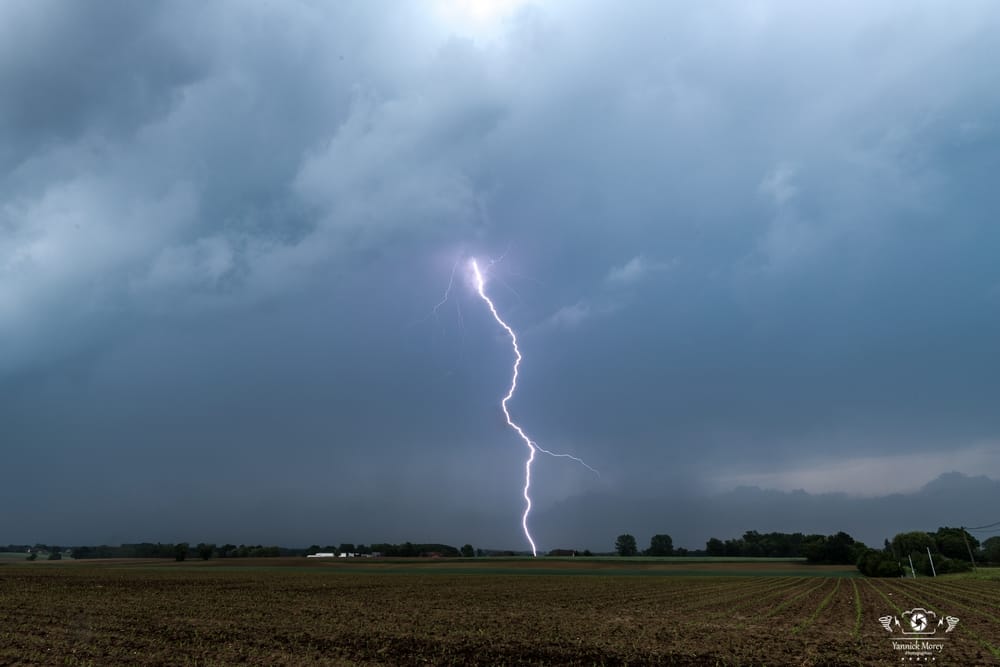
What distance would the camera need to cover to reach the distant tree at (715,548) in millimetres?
195750

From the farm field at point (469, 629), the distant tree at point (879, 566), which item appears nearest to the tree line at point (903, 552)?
the distant tree at point (879, 566)

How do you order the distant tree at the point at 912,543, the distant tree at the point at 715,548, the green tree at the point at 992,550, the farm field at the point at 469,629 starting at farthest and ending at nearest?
the distant tree at the point at 715,548
the green tree at the point at 992,550
the distant tree at the point at 912,543
the farm field at the point at 469,629

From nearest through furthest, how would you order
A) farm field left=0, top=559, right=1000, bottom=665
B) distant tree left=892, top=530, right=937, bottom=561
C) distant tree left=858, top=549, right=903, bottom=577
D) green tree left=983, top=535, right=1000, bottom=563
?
1. farm field left=0, top=559, right=1000, bottom=665
2. distant tree left=858, top=549, right=903, bottom=577
3. distant tree left=892, top=530, right=937, bottom=561
4. green tree left=983, top=535, right=1000, bottom=563

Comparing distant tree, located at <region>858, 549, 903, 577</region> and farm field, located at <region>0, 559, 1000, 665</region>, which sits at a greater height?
farm field, located at <region>0, 559, 1000, 665</region>

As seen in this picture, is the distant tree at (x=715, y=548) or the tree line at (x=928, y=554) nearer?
the tree line at (x=928, y=554)

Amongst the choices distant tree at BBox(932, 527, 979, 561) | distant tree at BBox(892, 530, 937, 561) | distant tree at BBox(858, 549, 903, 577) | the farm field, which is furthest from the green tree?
the farm field

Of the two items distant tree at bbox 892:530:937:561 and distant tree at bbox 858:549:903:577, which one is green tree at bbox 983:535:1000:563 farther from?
distant tree at bbox 858:549:903:577

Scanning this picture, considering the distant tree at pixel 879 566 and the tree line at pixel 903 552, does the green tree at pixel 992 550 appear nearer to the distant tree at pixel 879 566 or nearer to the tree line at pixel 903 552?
the tree line at pixel 903 552

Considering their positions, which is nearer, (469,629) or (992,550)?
(469,629)

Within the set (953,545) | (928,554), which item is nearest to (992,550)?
(953,545)

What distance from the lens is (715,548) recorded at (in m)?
197

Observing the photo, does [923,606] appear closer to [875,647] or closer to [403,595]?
[875,647]

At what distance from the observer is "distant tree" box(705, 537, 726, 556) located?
196 metres

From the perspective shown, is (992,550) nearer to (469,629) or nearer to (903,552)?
(903,552)
